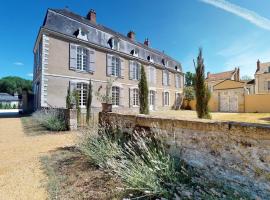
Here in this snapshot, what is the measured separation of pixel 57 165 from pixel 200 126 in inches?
123

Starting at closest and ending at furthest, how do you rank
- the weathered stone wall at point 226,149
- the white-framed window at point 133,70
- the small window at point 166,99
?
the weathered stone wall at point 226,149, the white-framed window at point 133,70, the small window at point 166,99

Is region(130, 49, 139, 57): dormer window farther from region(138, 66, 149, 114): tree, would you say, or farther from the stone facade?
region(138, 66, 149, 114): tree

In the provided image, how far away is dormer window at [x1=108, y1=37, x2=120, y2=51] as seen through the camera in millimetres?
16531

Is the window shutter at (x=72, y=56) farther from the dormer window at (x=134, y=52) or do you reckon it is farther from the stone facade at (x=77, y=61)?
the dormer window at (x=134, y=52)

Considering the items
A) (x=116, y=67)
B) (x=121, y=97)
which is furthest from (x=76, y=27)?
(x=121, y=97)

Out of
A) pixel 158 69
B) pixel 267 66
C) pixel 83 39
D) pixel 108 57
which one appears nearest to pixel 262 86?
pixel 267 66

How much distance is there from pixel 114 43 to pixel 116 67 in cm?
231

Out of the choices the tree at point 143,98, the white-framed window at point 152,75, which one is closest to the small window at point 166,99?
the white-framed window at point 152,75

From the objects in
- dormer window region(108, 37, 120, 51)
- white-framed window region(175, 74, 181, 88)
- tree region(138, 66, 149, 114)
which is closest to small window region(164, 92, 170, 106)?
white-framed window region(175, 74, 181, 88)

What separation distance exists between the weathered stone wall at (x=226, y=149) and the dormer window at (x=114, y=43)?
15046 millimetres

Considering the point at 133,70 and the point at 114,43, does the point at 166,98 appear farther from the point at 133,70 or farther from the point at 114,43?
the point at 114,43

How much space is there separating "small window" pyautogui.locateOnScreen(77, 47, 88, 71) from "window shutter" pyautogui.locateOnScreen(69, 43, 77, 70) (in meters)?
0.45

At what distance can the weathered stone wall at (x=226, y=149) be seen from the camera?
5.63 feet

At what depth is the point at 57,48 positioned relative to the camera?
42.2 ft
